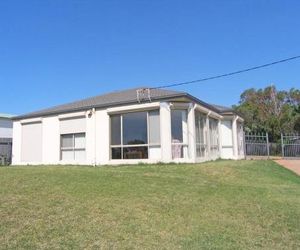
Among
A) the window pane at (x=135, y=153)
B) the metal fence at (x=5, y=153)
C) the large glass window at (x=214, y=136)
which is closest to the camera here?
the window pane at (x=135, y=153)

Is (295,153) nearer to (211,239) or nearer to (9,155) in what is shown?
(9,155)

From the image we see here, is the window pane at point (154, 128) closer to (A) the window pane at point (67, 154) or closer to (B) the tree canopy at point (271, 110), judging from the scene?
(A) the window pane at point (67, 154)

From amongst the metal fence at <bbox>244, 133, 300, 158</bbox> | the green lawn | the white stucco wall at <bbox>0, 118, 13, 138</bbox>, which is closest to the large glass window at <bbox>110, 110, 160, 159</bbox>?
the green lawn

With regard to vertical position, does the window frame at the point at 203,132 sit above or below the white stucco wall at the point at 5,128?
below

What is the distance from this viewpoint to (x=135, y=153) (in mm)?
20328

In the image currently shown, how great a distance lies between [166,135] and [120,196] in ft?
30.0

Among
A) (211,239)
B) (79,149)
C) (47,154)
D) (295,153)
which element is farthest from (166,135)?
(295,153)

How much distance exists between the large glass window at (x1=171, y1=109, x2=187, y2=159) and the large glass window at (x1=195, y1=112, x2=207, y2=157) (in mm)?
Answer: 1339

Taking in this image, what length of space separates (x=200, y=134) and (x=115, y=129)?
480 cm

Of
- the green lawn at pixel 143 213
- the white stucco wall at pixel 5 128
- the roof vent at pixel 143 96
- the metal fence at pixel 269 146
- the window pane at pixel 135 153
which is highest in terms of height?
the white stucco wall at pixel 5 128

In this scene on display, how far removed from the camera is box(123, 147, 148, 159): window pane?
789 inches

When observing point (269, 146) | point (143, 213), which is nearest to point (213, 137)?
point (269, 146)

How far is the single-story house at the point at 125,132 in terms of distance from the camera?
19.7 metres

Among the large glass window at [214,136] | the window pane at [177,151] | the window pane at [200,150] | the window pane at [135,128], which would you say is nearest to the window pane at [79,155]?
the window pane at [135,128]
